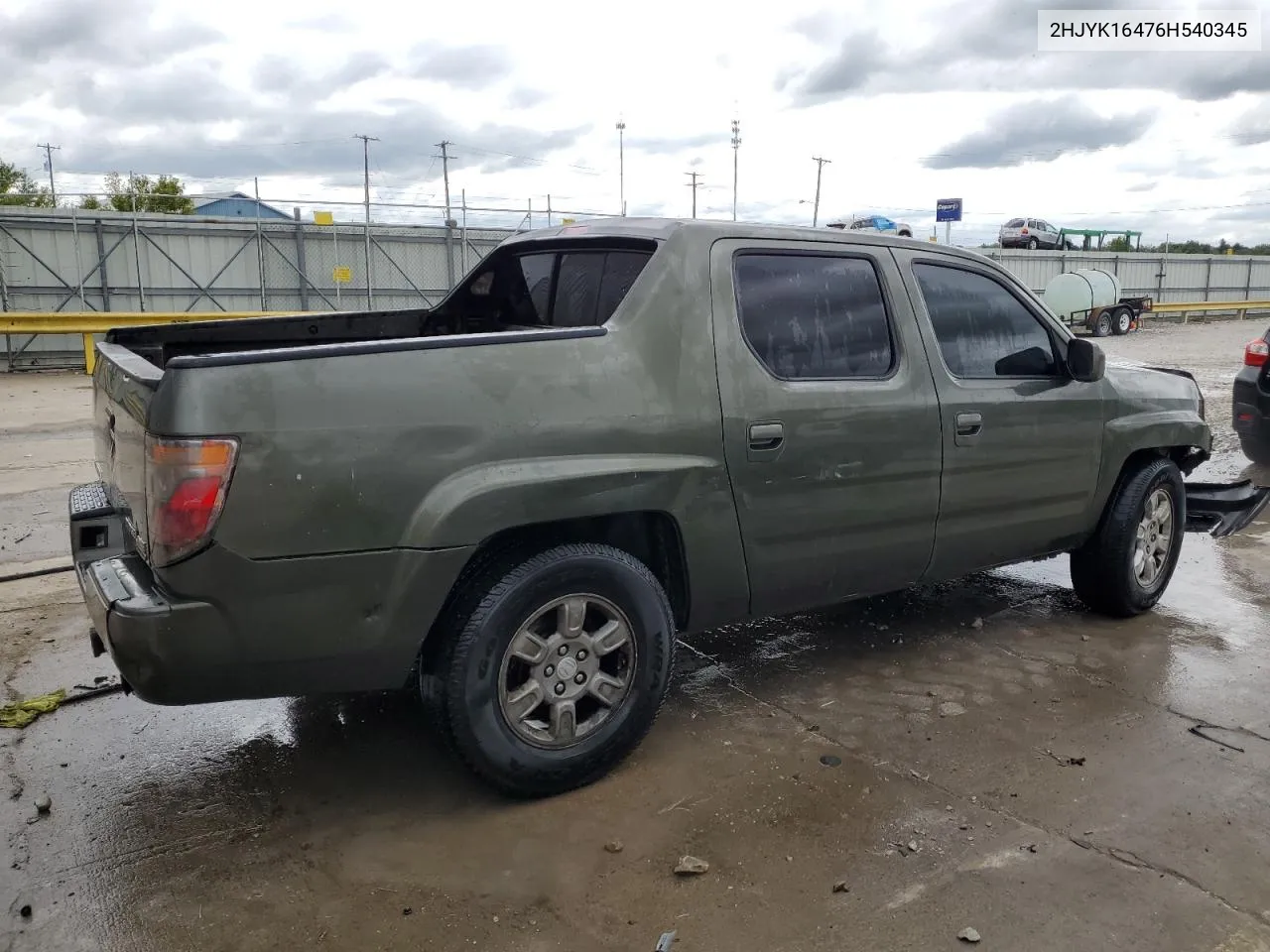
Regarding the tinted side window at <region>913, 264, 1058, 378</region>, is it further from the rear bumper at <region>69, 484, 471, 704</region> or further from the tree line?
the tree line

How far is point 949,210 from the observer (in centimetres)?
4994

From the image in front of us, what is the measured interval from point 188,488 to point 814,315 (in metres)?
2.31

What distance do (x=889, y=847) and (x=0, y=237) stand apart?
70.2 feet

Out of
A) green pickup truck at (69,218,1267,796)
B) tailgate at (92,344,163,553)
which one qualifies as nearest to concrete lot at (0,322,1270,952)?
green pickup truck at (69,218,1267,796)

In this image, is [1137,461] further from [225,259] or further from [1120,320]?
[1120,320]

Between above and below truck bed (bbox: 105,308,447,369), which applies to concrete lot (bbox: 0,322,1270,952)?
below

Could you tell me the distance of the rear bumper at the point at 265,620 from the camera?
8.85ft

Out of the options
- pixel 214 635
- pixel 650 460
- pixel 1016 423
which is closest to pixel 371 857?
pixel 214 635

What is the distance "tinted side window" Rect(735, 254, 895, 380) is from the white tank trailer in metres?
27.7

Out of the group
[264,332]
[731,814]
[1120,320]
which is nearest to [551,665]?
[731,814]

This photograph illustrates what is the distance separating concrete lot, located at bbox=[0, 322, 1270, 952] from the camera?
2.69 metres

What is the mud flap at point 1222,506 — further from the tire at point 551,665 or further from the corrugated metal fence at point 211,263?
the corrugated metal fence at point 211,263

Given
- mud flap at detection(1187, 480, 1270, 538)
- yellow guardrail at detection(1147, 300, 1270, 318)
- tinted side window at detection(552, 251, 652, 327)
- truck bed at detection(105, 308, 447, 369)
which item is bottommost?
mud flap at detection(1187, 480, 1270, 538)

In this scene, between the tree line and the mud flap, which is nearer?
the mud flap
